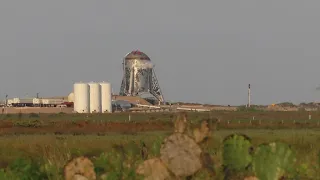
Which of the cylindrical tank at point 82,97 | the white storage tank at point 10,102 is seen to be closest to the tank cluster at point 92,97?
the cylindrical tank at point 82,97

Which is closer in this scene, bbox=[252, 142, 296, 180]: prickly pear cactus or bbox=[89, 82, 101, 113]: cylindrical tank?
bbox=[252, 142, 296, 180]: prickly pear cactus

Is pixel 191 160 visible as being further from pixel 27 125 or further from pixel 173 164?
pixel 27 125

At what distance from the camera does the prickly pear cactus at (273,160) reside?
32.5 ft

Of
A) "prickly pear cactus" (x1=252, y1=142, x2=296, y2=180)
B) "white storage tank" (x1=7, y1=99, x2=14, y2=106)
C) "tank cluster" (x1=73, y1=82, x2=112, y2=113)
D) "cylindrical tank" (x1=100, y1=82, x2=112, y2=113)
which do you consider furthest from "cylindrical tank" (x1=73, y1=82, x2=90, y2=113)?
"prickly pear cactus" (x1=252, y1=142, x2=296, y2=180)

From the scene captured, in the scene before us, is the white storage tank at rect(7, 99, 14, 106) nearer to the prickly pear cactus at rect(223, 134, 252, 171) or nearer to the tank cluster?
the tank cluster

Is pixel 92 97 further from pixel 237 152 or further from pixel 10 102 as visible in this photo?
pixel 237 152

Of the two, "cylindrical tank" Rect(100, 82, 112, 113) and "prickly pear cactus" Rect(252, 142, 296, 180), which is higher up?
"cylindrical tank" Rect(100, 82, 112, 113)

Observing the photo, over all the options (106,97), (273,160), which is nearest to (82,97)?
(106,97)

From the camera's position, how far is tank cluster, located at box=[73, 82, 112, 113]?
470 ft

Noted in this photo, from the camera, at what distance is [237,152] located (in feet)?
34.5

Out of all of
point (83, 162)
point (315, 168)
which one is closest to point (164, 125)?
point (315, 168)

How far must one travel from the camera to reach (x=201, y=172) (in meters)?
9.98

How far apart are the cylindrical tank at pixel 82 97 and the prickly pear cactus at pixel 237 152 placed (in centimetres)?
13283

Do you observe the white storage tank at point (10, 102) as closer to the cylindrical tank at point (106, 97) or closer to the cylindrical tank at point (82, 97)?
the cylindrical tank at point (82, 97)
